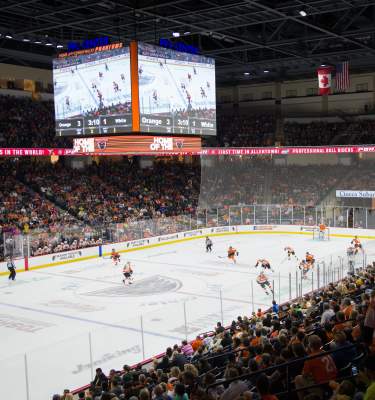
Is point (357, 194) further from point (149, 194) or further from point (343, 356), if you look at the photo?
point (343, 356)

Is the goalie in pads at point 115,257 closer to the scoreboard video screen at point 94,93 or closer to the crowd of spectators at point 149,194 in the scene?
the crowd of spectators at point 149,194

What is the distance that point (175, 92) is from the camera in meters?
23.1

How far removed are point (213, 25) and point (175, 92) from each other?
740 cm

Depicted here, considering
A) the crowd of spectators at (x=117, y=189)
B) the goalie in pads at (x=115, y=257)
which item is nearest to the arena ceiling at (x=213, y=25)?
the crowd of spectators at (x=117, y=189)

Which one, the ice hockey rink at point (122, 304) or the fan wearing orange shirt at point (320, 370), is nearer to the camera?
the fan wearing orange shirt at point (320, 370)

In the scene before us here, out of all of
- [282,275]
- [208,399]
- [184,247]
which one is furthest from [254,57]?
[208,399]

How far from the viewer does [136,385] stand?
28.8 feet

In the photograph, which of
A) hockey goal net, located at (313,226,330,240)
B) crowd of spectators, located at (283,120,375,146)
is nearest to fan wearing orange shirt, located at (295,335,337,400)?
hockey goal net, located at (313,226,330,240)

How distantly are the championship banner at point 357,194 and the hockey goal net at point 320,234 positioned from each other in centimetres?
424

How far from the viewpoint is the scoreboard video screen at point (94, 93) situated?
21.6 meters

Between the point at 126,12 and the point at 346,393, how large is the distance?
23.2m

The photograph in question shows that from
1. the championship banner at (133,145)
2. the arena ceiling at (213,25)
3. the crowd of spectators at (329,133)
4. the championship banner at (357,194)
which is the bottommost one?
the championship banner at (357,194)

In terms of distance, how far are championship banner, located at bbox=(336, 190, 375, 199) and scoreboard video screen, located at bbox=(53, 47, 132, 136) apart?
73.0ft

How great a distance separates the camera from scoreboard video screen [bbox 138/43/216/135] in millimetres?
21734
